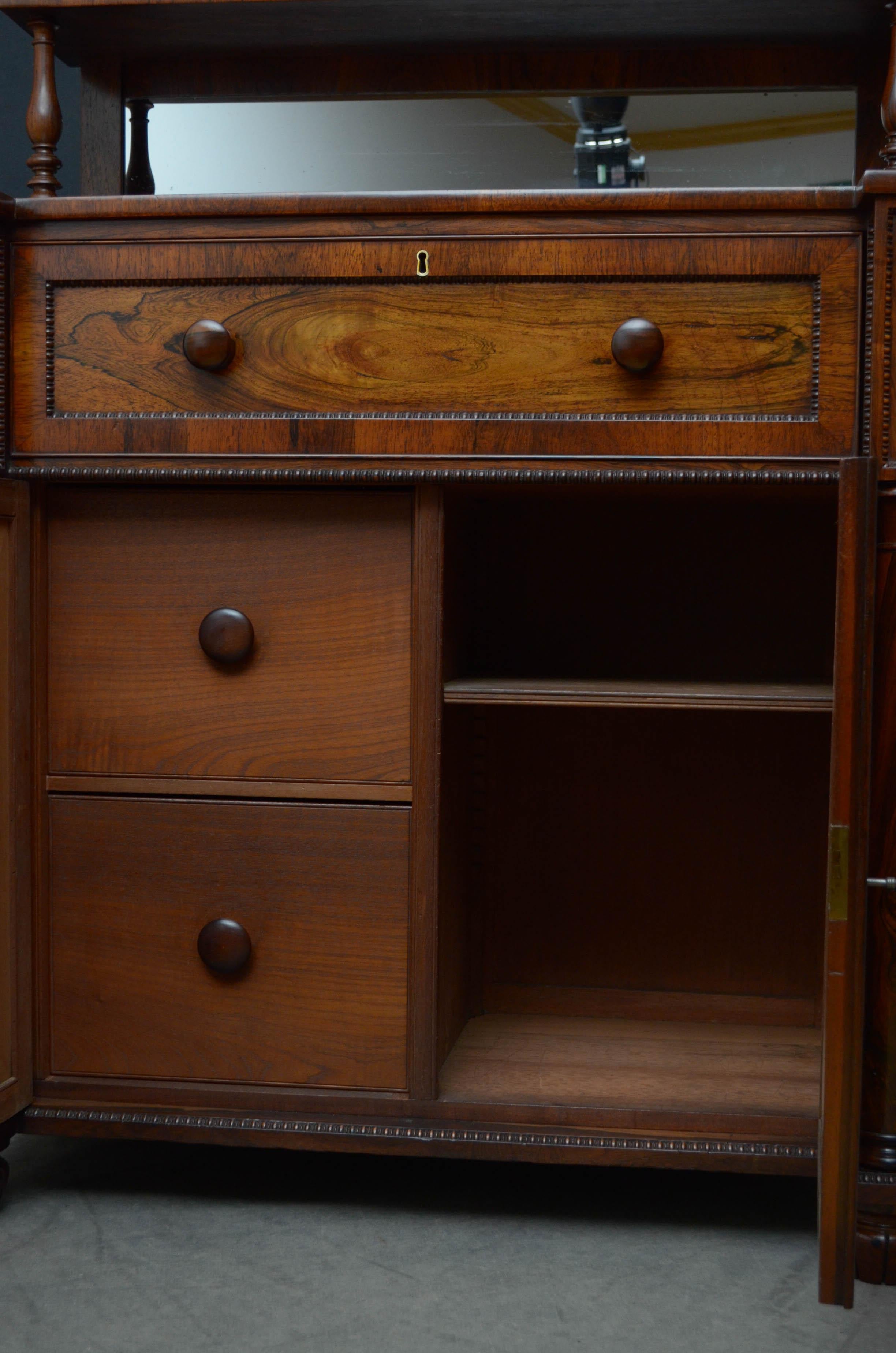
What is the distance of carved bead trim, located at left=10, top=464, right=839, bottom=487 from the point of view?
39.8 inches

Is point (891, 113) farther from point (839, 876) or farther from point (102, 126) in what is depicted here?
point (102, 126)

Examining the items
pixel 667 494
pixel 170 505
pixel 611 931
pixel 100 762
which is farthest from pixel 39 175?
pixel 611 931

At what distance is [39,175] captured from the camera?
1.11m

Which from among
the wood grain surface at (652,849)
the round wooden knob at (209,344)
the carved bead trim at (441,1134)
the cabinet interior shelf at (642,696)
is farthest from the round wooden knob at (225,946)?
the round wooden knob at (209,344)

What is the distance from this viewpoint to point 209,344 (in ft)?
3.39

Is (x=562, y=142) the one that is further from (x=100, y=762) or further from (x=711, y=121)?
(x=100, y=762)

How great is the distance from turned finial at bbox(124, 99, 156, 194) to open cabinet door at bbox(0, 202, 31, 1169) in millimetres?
329

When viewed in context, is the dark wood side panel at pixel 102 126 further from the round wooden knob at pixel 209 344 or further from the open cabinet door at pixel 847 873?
the open cabinet door at pixel 847 873

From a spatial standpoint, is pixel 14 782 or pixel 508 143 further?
pixel 508 143

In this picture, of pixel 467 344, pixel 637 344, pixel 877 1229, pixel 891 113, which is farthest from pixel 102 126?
pixel 877 1229

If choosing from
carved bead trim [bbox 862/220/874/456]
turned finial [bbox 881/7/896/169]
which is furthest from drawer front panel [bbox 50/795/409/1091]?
turned finial [bbox 881/7/896/169]

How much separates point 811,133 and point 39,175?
2.48ft

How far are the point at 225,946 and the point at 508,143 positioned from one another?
866mm

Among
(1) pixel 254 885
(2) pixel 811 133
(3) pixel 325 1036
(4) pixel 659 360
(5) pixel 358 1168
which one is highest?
(2) pixel 811 133
